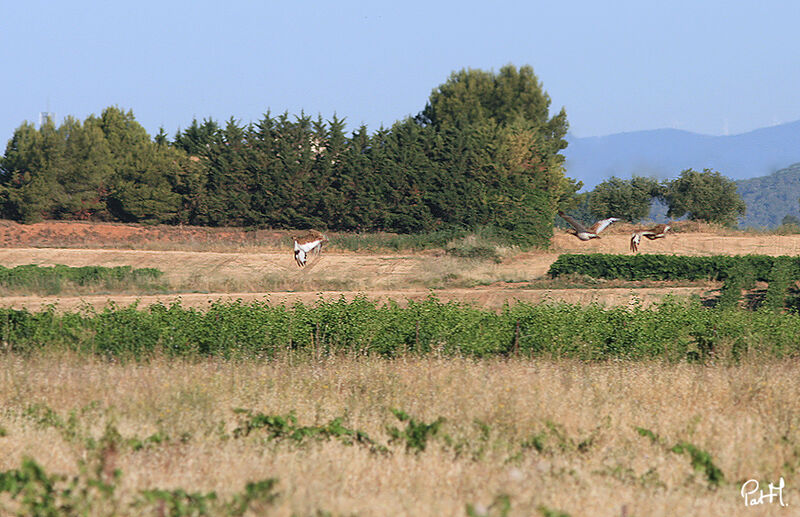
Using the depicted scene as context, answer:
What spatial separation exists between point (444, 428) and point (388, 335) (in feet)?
17.5

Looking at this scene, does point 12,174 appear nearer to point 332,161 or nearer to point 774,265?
point 332,161

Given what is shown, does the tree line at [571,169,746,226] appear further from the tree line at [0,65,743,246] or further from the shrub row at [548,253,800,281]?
the shrub row at [548,253,800,281]

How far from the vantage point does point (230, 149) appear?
48500mm

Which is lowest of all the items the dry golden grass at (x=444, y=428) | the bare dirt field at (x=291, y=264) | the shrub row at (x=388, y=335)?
the dry golden grass at (x=444, y=428)

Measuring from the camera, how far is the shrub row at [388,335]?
13938 millimetres

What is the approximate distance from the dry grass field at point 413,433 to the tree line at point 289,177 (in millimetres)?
32829

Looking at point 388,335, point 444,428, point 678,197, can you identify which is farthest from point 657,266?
point 678,197

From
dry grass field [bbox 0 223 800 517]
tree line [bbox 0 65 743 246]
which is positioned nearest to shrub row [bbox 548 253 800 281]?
tree line [bbox 0 65 743 246]

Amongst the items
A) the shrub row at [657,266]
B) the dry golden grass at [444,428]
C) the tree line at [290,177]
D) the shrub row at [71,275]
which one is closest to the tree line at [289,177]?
the tree line at [290,177]

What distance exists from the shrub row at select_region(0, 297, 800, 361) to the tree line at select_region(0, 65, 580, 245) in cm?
2914

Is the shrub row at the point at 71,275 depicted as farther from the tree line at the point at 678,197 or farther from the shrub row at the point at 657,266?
the tree line at the point at 678,197

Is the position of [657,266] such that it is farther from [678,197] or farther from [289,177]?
[678,197]

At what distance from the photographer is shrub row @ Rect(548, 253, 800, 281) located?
95.5ft

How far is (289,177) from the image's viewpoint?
1859 inches
